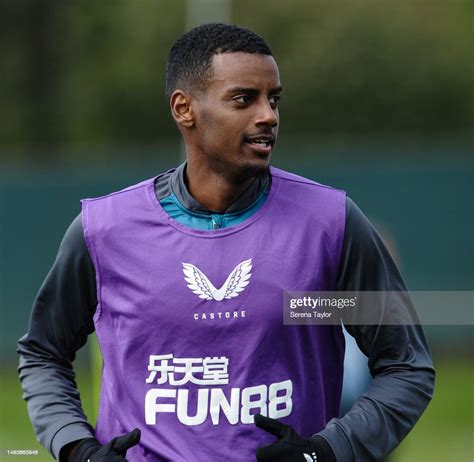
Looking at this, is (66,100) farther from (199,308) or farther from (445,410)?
(199,308)

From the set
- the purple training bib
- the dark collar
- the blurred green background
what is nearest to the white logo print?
the purple training bib

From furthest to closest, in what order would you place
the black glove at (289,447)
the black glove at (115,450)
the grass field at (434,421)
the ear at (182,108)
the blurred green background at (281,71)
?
1. the blurred green background at (281,71)
2. the grass field at (434,421)
3. the ear at (182,108)
4. the black glove at (115,450)
5. the black glove at (289,447)

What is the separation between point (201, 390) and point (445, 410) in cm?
829

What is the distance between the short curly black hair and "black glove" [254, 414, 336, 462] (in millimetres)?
1032

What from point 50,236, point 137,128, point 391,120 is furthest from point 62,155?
point 50,236

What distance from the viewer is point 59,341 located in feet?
11.1

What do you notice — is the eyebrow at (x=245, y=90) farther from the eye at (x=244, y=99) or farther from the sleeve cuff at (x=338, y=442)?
the sleeve cuff at (x=338, y=442)

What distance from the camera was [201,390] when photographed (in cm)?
309

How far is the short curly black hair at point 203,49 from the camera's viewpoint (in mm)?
3240

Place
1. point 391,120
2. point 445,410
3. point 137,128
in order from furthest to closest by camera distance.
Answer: point 137,128
point 391,120
point 445,410

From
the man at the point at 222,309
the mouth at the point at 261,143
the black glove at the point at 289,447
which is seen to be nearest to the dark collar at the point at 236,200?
the man at the point at 222,309

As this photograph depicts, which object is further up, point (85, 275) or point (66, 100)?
point (85, 275)

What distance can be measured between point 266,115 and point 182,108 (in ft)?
1.17

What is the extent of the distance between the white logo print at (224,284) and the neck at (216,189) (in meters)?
0.24
